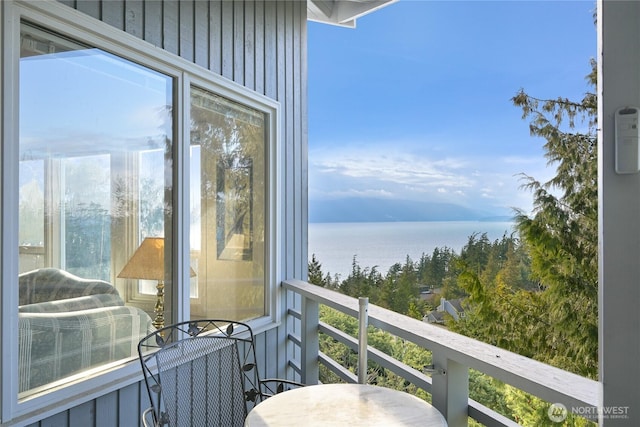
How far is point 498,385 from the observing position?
5.52m

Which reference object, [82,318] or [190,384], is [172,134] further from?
[190,384]

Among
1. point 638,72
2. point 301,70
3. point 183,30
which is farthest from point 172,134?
point 638,72

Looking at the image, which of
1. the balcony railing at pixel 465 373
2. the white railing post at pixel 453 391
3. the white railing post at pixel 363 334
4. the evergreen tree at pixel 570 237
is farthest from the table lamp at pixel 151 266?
the evergreen tree at pixel 570 237

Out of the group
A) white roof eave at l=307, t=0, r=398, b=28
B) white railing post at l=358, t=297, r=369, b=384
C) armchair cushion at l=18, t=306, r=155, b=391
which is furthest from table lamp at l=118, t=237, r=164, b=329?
white roof eave at l=307, t=0, r=398, b=28

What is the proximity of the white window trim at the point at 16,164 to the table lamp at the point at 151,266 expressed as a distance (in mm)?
93

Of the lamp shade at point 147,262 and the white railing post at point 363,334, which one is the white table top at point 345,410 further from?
the lamp shade at point 147,262

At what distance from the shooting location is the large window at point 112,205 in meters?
1.63

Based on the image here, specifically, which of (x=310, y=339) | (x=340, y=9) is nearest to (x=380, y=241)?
(x=340, y=9)

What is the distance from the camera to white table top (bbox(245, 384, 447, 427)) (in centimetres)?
134

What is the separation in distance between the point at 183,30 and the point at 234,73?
47 cm

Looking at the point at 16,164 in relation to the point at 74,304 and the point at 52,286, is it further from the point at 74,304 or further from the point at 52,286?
the point at 74,304

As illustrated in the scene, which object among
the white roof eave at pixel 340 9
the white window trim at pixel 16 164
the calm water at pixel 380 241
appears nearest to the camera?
the white window trim at pixel 16 164

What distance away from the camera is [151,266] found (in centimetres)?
214

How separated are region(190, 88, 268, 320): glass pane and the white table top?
3.59 ft
